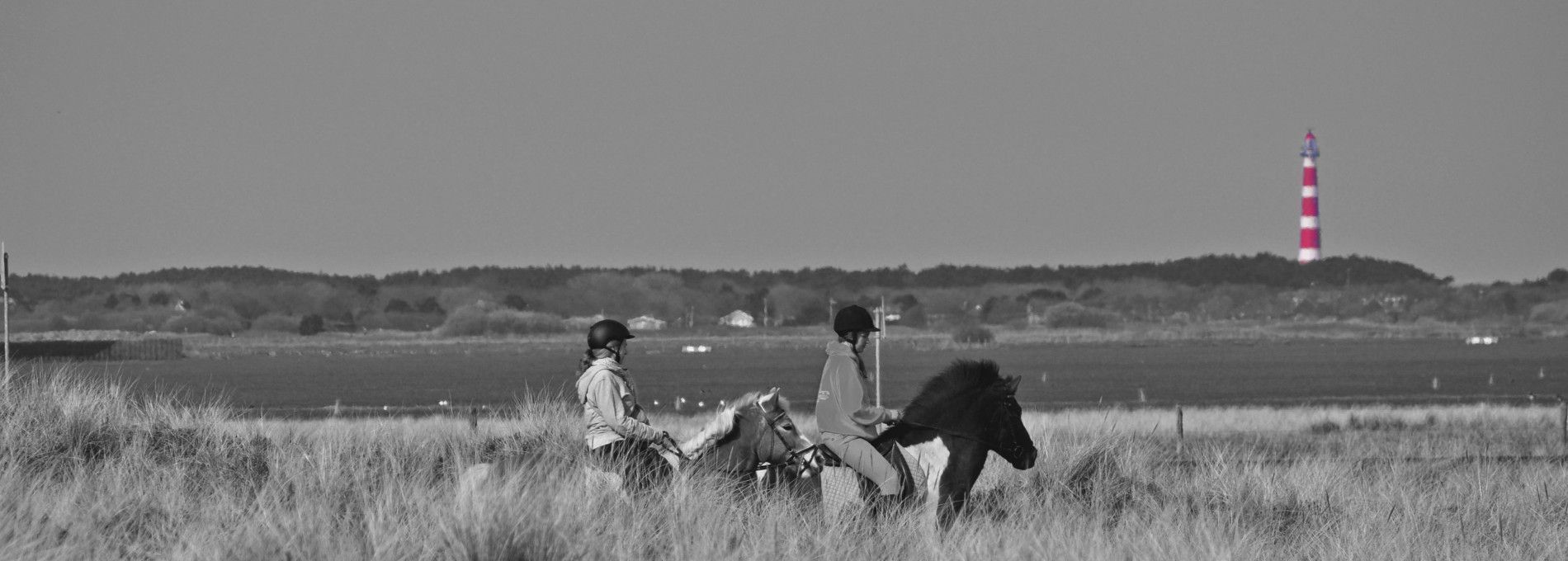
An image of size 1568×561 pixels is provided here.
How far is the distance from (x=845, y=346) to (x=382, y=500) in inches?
106

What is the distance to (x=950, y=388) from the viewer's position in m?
10.1

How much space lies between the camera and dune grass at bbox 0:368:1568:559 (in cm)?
847

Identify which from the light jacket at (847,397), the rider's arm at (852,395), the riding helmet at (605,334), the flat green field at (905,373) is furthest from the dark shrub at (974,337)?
the rider's arm at (852,395)

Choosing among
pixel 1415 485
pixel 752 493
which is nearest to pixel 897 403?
pixel 1415 485

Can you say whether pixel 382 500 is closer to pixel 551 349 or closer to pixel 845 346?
pixel 845 346

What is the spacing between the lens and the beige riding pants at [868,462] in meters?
9.93

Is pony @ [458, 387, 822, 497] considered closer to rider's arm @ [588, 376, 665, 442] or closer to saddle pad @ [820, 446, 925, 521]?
saddle pad @ [820, 446, 925, 521]

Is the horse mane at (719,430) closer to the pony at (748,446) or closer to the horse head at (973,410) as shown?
the pony at (748,446)

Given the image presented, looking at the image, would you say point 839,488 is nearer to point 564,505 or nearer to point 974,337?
point 564,505

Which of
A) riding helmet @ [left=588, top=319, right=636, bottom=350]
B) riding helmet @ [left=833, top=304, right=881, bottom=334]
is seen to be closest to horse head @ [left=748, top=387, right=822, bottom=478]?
riding helmet @ [left=833, top=304, right=881, bottom=334]

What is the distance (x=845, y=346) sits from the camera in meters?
9.68

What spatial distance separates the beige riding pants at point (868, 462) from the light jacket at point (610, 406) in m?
1.09

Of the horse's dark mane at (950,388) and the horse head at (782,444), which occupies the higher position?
the horse's dark mane at (950,388)

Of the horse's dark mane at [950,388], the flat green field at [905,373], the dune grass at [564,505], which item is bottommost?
the flat green field at [905,373]
